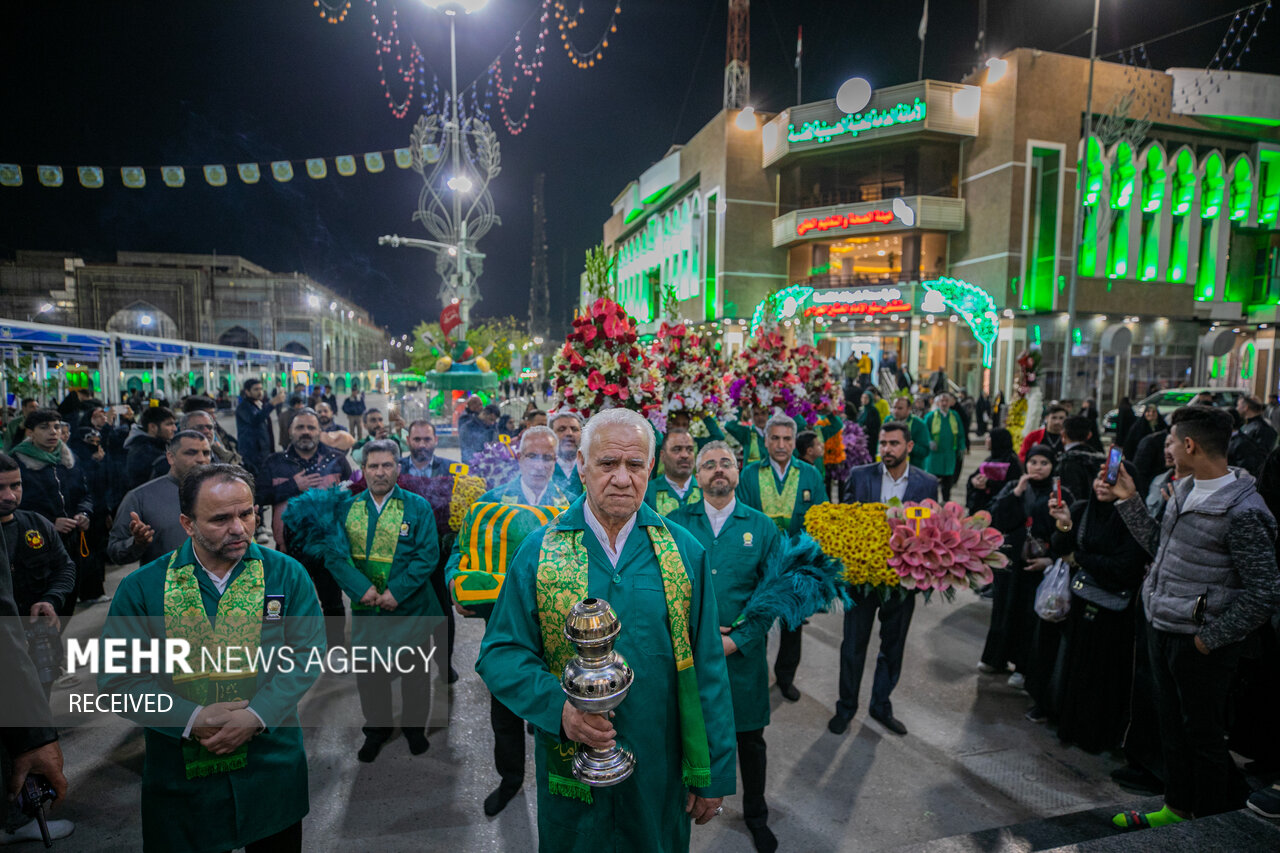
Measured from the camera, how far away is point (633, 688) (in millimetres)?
2129

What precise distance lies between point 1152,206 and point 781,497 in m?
34.7

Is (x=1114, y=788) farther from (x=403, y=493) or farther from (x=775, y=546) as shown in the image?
(x=403, y=493)

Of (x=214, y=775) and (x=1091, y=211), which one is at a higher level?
(x=1091, y=211)

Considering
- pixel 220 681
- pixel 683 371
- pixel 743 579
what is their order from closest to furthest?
1. pixel 220 681
2. pixel 743 579
3. pixel 683 371

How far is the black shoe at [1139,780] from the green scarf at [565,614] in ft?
11.4

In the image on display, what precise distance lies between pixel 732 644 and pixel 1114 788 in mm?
2906

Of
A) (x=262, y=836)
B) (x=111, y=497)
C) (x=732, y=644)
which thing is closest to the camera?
(x=262, y=836)

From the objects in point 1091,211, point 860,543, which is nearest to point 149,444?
point 860,543

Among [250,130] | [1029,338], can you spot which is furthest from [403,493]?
[1029,338]

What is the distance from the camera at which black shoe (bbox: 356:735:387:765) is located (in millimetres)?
4203

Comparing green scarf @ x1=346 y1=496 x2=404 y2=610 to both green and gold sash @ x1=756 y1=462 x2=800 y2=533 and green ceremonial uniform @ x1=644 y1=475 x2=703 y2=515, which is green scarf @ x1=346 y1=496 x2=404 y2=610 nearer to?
green ceremonial uniform @ x1=644 y1=475 x2=703 y2=515

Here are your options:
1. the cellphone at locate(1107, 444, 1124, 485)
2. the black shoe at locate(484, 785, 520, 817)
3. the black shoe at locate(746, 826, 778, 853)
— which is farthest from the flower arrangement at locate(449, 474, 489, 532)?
the cellphone at locate(1107, 444, 1124, 485)

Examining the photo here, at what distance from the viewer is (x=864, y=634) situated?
4.61 metres

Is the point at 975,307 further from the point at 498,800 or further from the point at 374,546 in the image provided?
the point at 498,800
